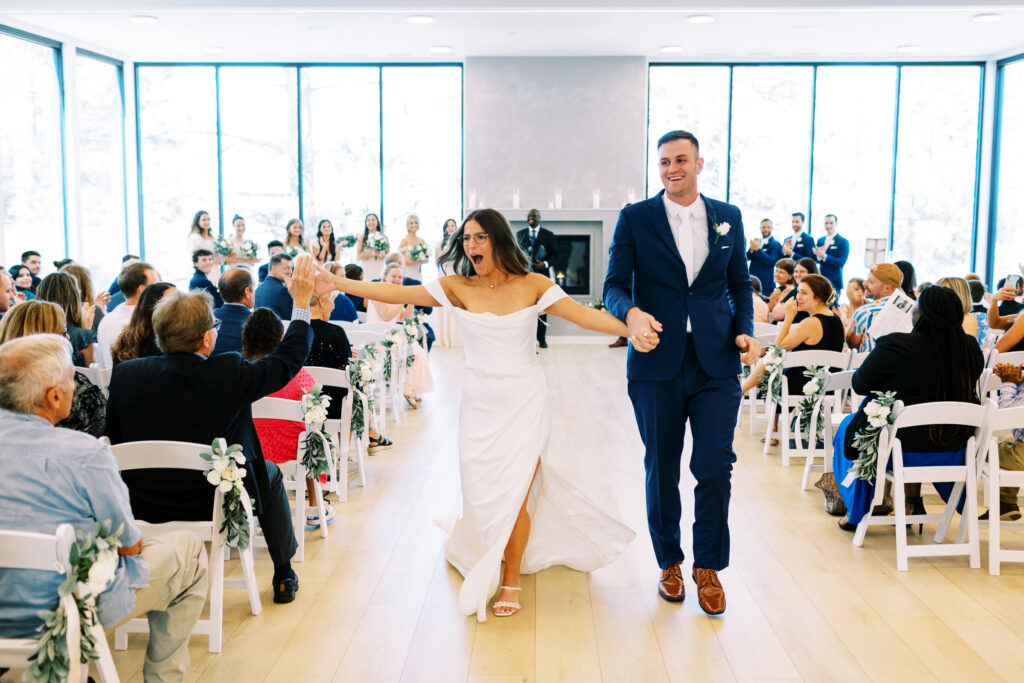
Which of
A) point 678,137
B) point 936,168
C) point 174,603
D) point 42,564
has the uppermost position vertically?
point 936,168

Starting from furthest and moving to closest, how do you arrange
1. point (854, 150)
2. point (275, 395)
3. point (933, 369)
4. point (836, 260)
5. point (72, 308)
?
point (854, 150), point (836, 260), point (72, 308), point (275, 395), point (933, 369)

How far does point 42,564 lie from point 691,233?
96.9 inches

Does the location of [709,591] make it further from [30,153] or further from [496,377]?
[30,153]

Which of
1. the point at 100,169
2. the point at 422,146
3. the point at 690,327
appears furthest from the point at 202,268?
the point at 422,146

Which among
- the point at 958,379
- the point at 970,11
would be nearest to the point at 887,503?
the point at 958,379

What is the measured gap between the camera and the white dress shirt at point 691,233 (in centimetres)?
344

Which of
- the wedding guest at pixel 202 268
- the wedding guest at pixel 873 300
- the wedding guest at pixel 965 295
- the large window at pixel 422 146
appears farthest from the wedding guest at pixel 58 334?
the large window at pixel 422 146

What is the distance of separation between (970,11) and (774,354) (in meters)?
7.19

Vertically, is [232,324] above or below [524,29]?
below

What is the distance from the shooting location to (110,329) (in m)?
5.45

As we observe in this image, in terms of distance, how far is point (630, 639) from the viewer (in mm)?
3277

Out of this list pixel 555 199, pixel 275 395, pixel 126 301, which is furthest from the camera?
pixel 555 199

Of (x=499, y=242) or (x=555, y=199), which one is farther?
(x=555, y=199)

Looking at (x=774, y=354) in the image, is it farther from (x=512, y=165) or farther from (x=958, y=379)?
(x=512, y=165)
